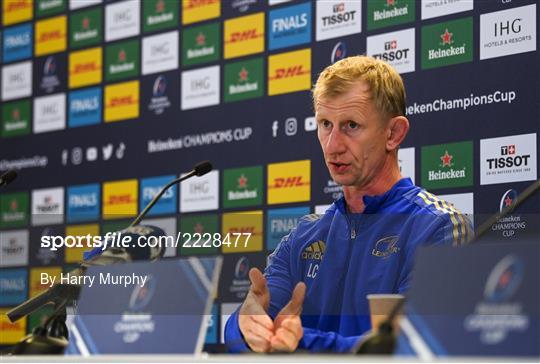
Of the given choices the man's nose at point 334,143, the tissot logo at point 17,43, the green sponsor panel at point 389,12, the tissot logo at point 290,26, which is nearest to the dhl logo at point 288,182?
the tissot logo at point 290,26

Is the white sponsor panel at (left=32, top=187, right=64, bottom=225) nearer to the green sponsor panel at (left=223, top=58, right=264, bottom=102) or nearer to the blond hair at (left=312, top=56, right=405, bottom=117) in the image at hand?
the green sponsor panel at (left=223, top=58, right=264, bottom=102)

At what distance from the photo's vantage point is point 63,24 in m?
5.27

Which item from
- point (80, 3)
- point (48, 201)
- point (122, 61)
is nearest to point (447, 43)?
point (122, 61)

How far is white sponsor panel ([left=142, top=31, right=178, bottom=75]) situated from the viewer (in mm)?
4727

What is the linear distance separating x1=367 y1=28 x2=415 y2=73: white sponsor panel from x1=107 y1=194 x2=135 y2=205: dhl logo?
1502mm

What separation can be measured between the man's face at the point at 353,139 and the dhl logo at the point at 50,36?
110 inches

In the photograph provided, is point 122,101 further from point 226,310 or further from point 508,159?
point 226,310

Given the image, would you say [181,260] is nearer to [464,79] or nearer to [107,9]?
[464,79]

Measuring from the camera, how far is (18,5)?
18.1ft

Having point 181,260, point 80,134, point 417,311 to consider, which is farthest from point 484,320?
point 80,134

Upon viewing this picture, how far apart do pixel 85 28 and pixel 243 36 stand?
1.13 metres

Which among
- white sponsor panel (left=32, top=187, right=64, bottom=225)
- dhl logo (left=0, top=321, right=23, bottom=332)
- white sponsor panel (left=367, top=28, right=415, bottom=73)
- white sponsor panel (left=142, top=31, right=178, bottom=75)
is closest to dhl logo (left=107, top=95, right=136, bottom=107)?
white sponsor panel (left=142, top=31, right=178, bottom=75)

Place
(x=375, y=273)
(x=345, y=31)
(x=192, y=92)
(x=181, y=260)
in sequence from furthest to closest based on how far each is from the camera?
(x=192, y=92)
(x=345, y=31)
(x=375, y=273)
(x=181, y=260)

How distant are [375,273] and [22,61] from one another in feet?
11.1
